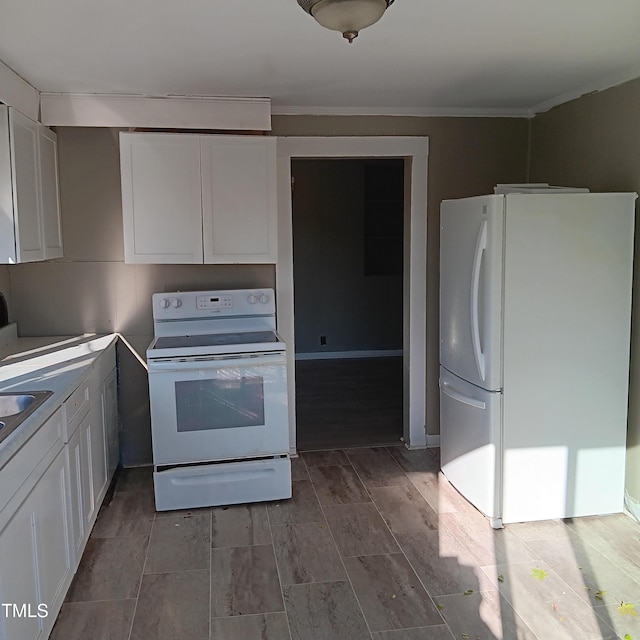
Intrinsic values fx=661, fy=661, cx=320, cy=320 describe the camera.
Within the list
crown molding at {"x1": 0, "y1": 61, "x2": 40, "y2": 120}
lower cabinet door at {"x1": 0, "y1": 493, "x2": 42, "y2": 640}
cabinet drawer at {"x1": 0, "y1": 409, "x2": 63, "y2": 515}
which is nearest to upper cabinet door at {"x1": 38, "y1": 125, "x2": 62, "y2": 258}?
crown molding at {"x1": 0, "y1": 61, "x2": 40, "y2": 120}

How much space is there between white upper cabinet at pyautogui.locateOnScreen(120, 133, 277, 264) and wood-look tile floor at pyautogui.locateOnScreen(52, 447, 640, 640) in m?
Answer: 1.37

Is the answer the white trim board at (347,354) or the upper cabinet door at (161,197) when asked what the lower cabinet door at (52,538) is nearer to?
the upper cabinet door at (161,197)

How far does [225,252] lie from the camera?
12.1 ft

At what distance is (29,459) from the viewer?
2076 mm

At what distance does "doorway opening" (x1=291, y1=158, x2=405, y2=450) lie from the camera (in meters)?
6.92

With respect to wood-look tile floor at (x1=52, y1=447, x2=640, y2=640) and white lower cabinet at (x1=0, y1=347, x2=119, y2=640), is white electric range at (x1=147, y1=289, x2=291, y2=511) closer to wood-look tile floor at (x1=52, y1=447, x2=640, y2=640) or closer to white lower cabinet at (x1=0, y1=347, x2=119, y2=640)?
wood-look tile floor at (x1=52, y1=447, x2=640, y2=640)

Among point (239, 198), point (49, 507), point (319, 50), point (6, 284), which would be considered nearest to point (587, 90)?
point (319, 50)

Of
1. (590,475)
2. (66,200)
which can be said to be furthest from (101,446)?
(590,475)

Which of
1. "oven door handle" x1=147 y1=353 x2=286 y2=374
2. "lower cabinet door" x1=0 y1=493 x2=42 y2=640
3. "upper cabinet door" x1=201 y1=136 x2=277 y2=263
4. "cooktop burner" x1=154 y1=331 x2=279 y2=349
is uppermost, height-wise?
"upper cabinet door" x1=201 y1=136 x2=277 y2=263

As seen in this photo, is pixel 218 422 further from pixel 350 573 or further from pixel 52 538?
pixel 52 538

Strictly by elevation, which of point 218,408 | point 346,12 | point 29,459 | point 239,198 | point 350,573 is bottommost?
point 350,573

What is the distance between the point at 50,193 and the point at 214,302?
1.06 m

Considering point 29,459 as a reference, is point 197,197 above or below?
above

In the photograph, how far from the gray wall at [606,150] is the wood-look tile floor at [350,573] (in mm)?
665
